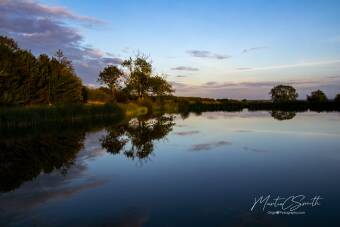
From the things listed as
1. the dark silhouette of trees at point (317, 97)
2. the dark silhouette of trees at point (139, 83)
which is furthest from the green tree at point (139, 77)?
the dark silhouette of trees at point (317, 97)

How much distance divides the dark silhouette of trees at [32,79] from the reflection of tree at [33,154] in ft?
43.4

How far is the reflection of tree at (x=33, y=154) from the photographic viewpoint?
10.3 metres

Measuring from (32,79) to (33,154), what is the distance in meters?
24.4

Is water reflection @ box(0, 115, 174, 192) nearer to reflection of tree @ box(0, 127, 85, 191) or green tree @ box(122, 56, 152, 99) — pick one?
reflection of tree @ box(0, 127, 85, 191)

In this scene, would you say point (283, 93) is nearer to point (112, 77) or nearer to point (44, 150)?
point (112, 77)

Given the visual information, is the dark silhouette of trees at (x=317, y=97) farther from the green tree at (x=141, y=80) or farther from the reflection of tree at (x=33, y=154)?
the reflection of tree at (x=33, y=154)

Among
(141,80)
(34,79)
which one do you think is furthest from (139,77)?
(34,79)

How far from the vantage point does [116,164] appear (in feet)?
39.6

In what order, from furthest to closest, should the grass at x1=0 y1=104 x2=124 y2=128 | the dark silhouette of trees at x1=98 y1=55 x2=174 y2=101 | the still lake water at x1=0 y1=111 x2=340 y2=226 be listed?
1. the dark silhouette of trees at x1=98 y1=55 x2=174 y2=101
2. the grass at x1=0 y1=104 x2=124 y2=128
3. the still lake water at x1=0 y1=111 x2=340 y2=226

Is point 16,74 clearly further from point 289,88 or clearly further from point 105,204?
point 289,88

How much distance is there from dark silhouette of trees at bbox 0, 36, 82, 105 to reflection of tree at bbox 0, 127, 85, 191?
43.4 ft

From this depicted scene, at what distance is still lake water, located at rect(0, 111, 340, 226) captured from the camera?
637 centimetres

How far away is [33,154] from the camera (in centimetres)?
1407

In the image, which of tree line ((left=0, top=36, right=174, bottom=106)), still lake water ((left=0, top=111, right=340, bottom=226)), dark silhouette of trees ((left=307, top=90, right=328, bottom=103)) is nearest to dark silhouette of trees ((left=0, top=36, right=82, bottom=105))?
tree line ((left=0, top=36, right=174, bottom=106))
